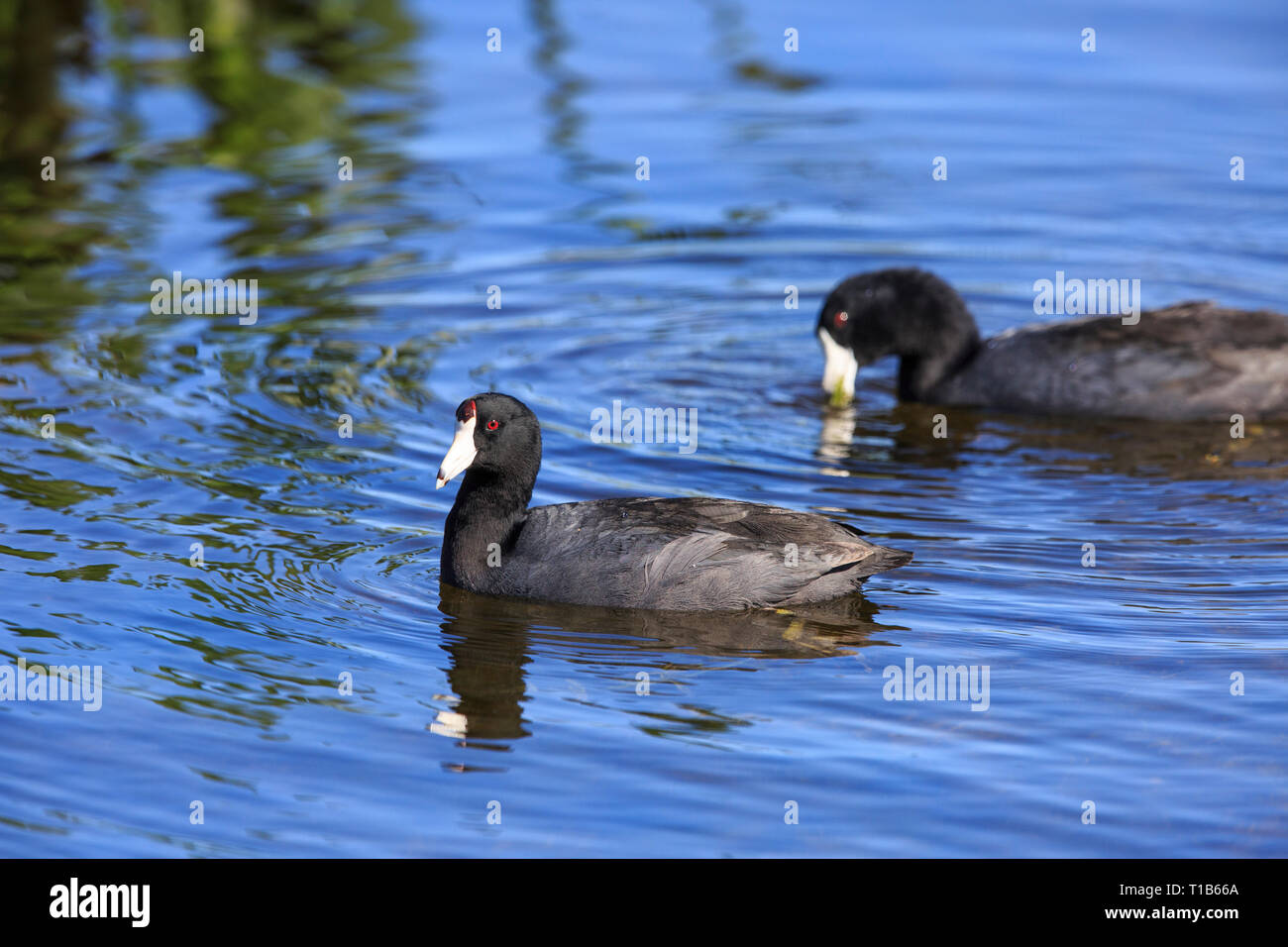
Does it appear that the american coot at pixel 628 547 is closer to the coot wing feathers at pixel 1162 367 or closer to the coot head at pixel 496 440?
the coot head at pixel 496 440

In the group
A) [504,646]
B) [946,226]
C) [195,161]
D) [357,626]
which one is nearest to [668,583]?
[504,646]

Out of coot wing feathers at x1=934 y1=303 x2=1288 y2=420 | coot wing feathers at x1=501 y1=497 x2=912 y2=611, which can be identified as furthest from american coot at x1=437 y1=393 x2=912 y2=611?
coot wing feathers at x1=934 y1=303 x2=1288 y2=420

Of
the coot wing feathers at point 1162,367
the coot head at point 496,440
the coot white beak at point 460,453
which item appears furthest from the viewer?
the coot wing feathers at point 1162,367

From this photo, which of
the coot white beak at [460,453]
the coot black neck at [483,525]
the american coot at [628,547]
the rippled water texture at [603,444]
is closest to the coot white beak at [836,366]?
the rippled water texture at [603,444]

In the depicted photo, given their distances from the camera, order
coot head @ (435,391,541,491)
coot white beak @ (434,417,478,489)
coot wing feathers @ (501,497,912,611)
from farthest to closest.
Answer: coot head @ (435,391,541,491) < coot white beak @ (434,417,478,489) < coot wing feathers @ (501,497,912,611)

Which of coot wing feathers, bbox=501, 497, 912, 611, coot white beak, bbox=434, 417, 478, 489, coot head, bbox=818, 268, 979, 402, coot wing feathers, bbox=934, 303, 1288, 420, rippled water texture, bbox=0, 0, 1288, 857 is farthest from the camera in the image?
coot head, bbox=818, 268, 979, 402

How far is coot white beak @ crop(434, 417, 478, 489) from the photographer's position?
754 centimetres

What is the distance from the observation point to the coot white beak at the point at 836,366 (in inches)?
417

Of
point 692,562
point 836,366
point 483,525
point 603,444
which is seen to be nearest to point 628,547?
point 692,562

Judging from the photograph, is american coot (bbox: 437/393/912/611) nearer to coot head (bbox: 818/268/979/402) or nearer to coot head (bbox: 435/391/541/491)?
coot head (bbox: 435/391/541/491)

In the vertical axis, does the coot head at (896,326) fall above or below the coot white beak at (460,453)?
above

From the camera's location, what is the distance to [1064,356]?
1017 cm

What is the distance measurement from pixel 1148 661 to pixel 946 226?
6720 mm
